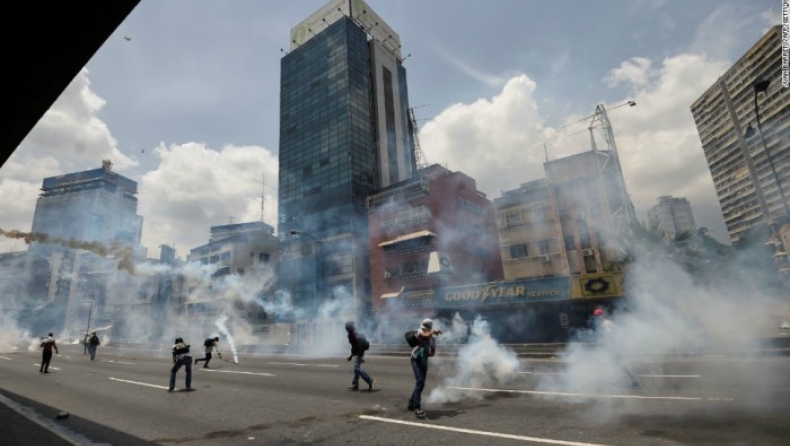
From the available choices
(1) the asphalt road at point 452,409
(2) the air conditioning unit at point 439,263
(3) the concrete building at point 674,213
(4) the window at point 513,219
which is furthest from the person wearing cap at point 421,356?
(3) the concrete building at point 674,213

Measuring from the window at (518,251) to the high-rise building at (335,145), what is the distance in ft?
63.0

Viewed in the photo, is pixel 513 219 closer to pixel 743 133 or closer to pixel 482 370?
pixel 743 133

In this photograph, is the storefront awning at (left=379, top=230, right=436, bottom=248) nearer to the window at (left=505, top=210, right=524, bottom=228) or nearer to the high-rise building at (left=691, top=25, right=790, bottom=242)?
the window at (left=505, top=210, right=524, bottom=228)

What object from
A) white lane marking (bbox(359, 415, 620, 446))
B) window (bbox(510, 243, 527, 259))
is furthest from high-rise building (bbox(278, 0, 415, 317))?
white lane marking (bbox(359, 415, 620, 446))

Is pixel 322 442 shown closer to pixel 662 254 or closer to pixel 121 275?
pixel 662 254

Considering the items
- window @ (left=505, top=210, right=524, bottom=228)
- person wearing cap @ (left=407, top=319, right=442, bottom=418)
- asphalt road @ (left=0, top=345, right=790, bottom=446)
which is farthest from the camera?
window @ (left=505, top=210, right=524, bottom=228)

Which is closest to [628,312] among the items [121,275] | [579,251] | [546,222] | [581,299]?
[581,299]

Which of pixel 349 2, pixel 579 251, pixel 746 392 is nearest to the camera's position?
pixel 746 392

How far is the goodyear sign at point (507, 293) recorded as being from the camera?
26.8 m

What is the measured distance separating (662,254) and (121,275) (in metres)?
104

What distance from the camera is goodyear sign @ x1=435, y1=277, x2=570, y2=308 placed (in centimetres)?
2681

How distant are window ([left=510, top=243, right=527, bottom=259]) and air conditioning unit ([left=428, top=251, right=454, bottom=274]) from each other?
6235 mm

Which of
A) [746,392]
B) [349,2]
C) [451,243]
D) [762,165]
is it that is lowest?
[746,392]

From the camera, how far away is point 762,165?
64.1 meters
